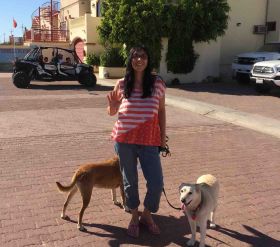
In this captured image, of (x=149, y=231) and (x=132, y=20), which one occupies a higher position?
(x=132, y=20)

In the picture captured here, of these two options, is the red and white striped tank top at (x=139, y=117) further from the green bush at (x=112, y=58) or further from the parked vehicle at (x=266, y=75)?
the green bush at (x=112, y=58)

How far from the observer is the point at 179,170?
21.9 feet

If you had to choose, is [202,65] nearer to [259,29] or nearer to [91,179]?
[259,29]

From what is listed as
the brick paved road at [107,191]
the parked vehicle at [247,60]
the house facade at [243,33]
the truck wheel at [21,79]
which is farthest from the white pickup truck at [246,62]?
the truck wheel at [21,79]

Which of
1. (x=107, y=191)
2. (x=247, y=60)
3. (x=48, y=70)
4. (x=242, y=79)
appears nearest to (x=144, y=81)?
(x=107, y=191)

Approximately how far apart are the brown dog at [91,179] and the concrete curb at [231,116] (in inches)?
225

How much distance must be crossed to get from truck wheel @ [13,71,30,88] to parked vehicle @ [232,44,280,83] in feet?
30.6

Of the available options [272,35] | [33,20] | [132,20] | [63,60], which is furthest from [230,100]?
[33,20]

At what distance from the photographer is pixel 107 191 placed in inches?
220

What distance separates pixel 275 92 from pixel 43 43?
55.9 ft

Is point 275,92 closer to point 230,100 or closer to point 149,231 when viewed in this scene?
point 230,100

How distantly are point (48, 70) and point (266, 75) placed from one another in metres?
8.78

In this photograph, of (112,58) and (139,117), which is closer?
(139,117)

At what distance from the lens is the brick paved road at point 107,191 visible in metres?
4.38
